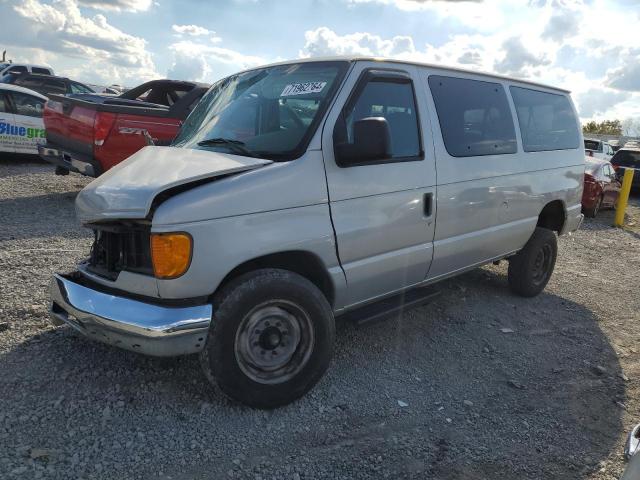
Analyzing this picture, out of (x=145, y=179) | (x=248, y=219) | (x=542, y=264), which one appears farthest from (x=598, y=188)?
(x=145, y=179)

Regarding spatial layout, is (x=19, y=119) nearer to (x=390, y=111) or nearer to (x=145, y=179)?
(x=145, y=179)

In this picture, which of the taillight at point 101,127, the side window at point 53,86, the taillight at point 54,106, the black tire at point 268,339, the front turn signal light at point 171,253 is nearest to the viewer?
the front turn signal light at point 171,253

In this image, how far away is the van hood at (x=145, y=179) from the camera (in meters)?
2.78

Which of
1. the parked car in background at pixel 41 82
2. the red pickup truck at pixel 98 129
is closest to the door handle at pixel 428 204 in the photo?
the red pickup truck at pixel 98 129

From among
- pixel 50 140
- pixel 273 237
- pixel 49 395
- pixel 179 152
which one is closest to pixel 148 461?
pixel 49 395

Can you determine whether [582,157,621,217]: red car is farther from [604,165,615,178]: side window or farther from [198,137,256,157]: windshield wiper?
[198,137,256,157]: windshield wiper

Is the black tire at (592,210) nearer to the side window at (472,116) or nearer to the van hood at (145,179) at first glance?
the side window at (472,116)

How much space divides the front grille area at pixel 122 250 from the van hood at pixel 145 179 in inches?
4.8

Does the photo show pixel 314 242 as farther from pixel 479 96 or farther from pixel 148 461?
pixel 479 96

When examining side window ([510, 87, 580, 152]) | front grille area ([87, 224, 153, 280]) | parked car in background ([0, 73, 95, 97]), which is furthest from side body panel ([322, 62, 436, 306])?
parked car in background ([0, 73, 95, 97])

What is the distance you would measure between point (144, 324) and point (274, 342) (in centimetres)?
77

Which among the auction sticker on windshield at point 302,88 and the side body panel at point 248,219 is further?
the auction sticker on windshield at point 302,88

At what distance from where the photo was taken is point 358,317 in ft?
12.0

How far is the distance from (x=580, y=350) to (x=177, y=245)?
11.9ft
